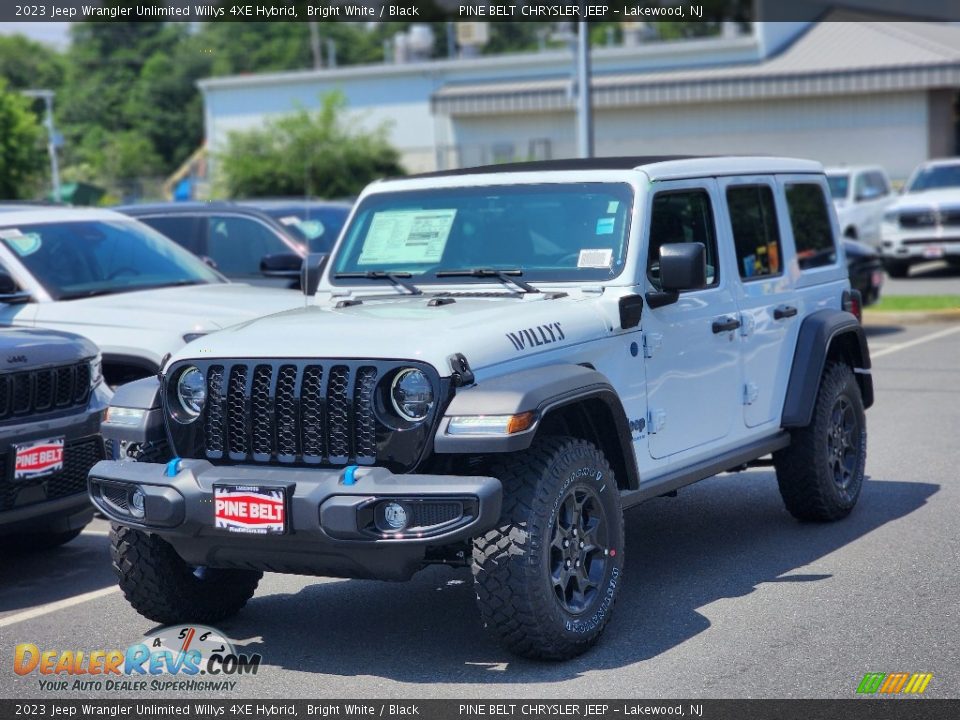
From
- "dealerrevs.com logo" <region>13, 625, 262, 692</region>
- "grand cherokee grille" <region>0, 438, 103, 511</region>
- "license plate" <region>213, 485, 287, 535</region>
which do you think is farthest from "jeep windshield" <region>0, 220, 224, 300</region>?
"license plate" <region>213, 485, 287, 535</region>

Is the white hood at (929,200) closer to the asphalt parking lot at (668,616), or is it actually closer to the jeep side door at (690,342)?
the asphalt parking lot at (668,616)

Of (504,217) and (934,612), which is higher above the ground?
(504,217)

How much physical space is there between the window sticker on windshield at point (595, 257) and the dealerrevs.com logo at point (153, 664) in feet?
7.37

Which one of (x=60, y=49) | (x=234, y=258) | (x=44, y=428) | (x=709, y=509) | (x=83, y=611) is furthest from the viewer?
(x=60, y=49)

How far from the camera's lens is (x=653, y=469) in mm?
6199

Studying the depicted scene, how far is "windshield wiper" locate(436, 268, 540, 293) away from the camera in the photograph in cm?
613

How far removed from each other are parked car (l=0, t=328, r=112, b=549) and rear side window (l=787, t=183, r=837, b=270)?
3972 mm

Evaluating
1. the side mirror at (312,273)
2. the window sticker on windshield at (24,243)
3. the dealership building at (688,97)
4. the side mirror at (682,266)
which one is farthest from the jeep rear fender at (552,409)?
the dealership building at (688,97)

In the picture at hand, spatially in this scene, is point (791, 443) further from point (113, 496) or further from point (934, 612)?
point (113, 496)

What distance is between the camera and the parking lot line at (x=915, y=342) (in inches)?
585

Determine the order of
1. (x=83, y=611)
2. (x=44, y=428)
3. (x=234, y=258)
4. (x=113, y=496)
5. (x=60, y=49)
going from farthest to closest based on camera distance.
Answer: (x=60, y=49) < (x=234, y=258) < (x=44, y=428) < (x=83, y=611) < (x=113, y=496)

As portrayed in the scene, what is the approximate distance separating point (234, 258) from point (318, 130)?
105 feet

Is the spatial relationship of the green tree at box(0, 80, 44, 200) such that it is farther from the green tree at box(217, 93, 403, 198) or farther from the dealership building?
the dealership building

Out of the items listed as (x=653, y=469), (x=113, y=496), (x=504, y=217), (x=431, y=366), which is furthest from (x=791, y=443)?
(x=113, y=496)
